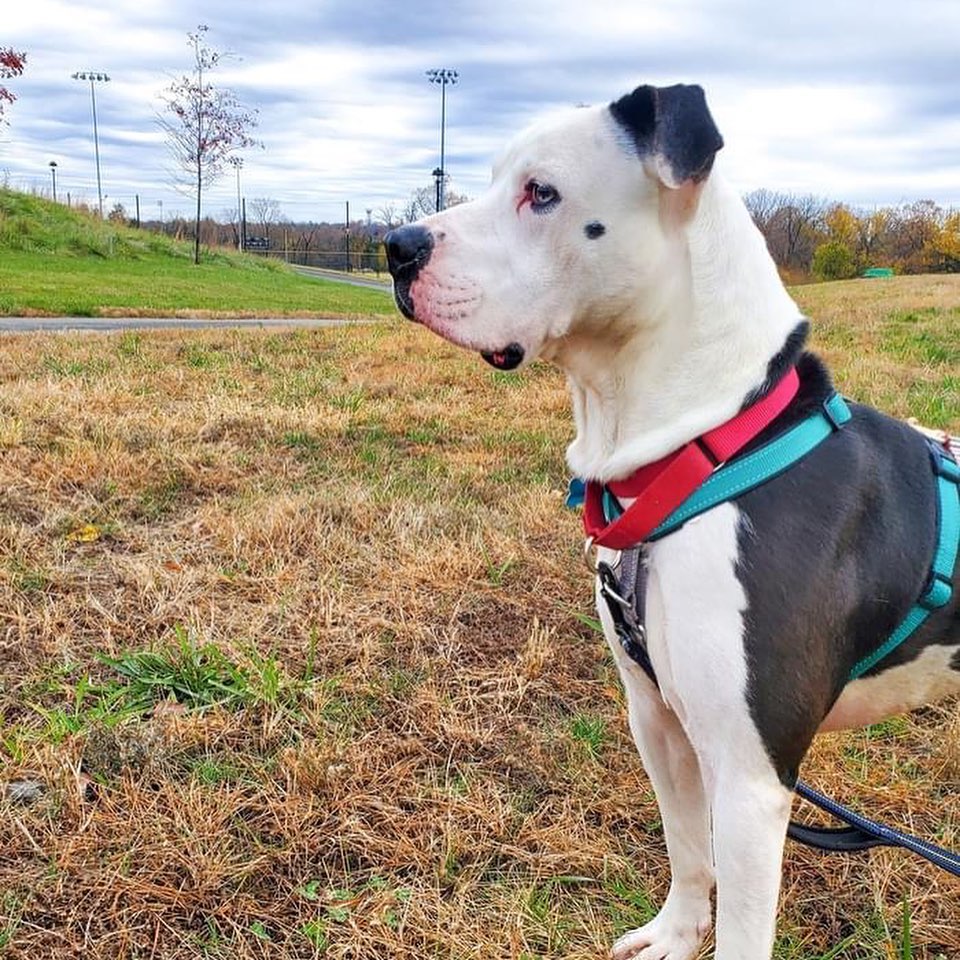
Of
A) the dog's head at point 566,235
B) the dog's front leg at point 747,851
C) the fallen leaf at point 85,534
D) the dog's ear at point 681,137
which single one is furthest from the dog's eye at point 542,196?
the fallen leaf at point 85,534

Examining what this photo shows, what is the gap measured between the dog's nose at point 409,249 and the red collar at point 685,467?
0.67 metres

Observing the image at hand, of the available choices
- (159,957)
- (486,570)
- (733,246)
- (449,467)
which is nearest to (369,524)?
(486,570)

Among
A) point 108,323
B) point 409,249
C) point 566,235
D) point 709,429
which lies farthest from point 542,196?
point 108,323

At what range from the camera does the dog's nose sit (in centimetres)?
201

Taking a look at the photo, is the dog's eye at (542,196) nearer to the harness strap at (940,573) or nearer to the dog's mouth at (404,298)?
the dog's mouth at (404,298)

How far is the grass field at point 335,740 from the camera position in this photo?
222cm

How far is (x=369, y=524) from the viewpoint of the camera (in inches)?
171

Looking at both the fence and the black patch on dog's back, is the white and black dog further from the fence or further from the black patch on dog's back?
the fence

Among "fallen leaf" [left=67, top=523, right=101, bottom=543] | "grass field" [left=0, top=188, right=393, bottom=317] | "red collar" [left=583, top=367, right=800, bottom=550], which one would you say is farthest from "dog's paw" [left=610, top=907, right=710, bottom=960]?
"grass field" [left=0, top=188, right=393, bottom=317]

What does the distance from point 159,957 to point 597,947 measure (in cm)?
102

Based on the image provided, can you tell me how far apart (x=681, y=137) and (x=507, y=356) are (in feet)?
1.87

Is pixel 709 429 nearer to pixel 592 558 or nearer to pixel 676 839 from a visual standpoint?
pixel 592 558

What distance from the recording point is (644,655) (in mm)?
1976

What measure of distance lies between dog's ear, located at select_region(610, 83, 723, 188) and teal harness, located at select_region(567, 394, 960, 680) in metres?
0.56
